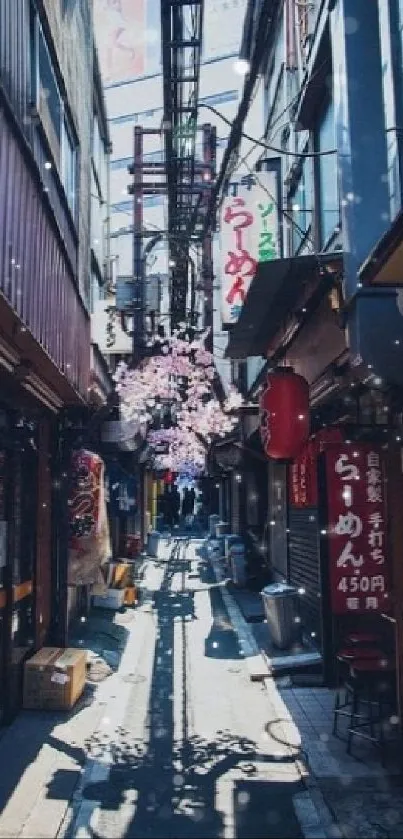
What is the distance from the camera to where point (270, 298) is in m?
12.2

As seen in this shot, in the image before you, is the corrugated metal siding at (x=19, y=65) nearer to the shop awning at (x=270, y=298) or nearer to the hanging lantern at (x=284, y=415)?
the shop awning at (x=270, y=298)

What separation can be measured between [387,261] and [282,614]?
10.7 m

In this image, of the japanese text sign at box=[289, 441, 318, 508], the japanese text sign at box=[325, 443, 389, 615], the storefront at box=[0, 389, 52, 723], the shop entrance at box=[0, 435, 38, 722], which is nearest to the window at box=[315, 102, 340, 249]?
the japanese text sign at box=[289, 441, 318, 508]

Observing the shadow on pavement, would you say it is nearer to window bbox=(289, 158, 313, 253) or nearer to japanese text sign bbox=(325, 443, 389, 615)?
japanese text sign bbox=(325, 443, 389, 615)

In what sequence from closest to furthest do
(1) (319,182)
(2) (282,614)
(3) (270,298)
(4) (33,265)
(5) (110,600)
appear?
(4) (33,265), (3) (270,298), (1) (319,182), (2) (282,614), (5) (110,600)

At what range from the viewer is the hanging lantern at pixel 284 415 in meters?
9.88

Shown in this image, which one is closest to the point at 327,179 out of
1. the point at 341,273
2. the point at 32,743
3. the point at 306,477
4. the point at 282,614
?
the point at 341,273

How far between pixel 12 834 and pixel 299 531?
11580 millimetres

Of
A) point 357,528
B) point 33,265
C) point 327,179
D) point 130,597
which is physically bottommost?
point 130,597

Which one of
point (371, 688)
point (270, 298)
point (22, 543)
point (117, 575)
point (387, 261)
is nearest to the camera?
point (387, 261)

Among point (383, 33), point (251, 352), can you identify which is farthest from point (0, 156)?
point (251, 352)

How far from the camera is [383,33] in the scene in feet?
32.3

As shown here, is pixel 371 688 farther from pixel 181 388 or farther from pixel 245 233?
pixel 181 388

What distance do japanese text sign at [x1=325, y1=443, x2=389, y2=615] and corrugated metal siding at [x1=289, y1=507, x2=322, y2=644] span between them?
11.8 feet
